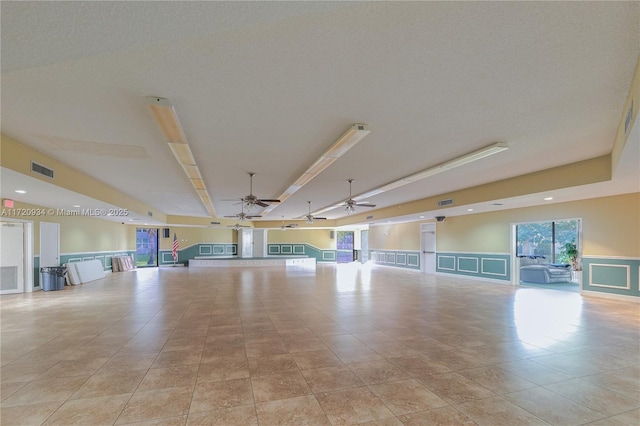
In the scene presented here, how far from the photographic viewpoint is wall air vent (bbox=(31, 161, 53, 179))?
15.7 ft

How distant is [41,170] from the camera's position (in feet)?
16.4

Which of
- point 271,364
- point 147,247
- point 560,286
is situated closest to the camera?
point 271,364

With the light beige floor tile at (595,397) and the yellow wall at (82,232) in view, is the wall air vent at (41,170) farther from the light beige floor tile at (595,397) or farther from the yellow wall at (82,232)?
the light beige floor tile at (595,397)

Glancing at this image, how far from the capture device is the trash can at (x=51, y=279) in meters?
9.12

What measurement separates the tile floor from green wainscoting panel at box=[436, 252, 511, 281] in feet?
11.6

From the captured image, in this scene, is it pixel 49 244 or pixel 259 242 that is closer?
pixel 49 244

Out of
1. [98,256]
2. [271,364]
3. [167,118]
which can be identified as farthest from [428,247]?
[98,256]

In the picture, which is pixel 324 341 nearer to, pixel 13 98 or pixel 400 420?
pixel 400 420

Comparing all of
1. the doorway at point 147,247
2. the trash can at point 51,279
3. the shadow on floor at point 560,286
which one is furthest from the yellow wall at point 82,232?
the shadow on floor at point 560,286

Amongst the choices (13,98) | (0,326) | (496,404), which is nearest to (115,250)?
(0,326)

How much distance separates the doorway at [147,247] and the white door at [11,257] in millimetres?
9320

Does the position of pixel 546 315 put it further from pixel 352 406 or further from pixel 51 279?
pixel 51 279

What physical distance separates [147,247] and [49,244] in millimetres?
13323

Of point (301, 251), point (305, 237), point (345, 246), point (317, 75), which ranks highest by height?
point (317, 75)
